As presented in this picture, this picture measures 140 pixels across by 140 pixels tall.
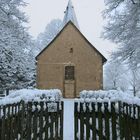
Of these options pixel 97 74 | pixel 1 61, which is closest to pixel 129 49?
pixel 97 74

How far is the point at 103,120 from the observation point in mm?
9141

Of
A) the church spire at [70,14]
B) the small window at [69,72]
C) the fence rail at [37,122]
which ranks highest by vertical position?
the church spire at [70,14]

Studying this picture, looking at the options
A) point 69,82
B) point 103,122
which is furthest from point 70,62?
point 103,122

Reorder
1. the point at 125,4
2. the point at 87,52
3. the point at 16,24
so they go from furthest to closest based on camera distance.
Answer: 1. the point at 87,52
2. the point at 16,24
3. the point at 125,4

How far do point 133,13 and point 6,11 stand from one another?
9.64m

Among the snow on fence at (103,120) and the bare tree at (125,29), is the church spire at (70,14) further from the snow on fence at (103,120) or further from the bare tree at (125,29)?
the snow on fence at (103,120)

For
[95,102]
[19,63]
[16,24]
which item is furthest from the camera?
[19,63]

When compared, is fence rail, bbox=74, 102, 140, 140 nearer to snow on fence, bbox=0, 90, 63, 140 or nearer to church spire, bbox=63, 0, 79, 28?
snow on fence, bbox=0, 90, 63, 140

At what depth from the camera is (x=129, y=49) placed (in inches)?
976

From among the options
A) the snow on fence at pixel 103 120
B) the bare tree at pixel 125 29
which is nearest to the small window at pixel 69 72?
the bare tree at pixel 125 29

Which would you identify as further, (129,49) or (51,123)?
(129,49)

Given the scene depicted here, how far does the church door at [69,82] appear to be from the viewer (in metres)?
32.9

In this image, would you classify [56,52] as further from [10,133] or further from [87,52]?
[10,133]

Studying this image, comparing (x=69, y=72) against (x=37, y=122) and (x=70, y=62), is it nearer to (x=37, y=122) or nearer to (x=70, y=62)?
(x=70, y=62)
